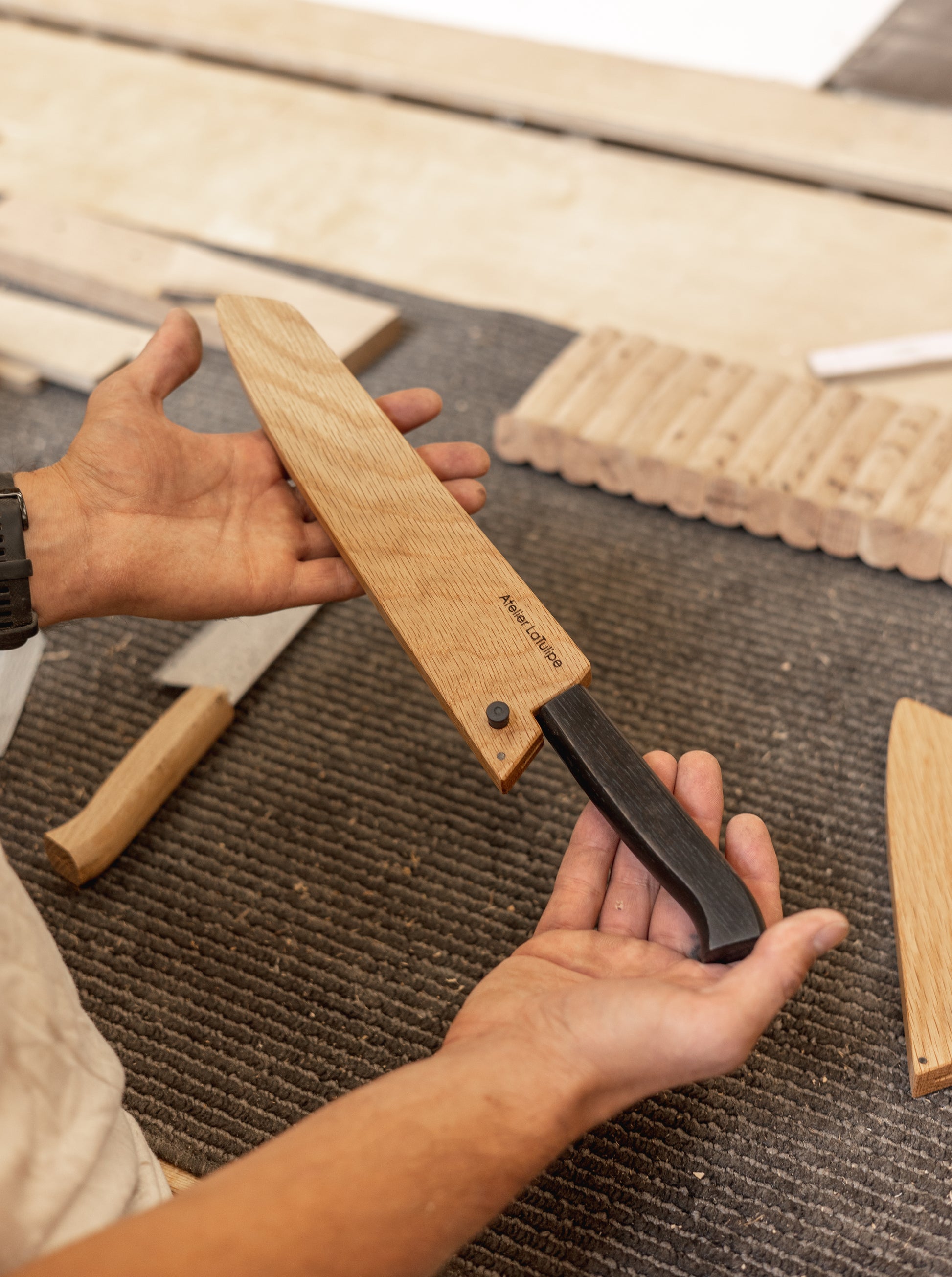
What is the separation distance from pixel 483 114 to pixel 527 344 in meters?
0.91

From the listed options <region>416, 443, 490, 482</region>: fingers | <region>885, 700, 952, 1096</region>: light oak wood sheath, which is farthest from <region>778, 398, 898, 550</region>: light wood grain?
<region>416, 443, 490, 482</region>: fingers

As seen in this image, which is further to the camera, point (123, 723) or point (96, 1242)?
point (123, 723)

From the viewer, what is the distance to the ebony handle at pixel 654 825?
0.71 metres

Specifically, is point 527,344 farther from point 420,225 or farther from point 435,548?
point 435,548

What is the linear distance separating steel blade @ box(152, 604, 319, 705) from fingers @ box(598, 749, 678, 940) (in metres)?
0.53

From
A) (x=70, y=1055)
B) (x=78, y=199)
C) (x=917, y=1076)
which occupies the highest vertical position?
(x=78, y=199)

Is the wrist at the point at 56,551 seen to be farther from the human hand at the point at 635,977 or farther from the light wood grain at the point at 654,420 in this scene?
the light wood grain at the point at 654,420

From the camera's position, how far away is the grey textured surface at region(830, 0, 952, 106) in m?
2.18

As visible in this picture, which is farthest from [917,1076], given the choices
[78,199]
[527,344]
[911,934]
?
[78,199]

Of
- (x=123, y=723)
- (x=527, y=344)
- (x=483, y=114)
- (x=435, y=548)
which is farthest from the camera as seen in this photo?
(x=483, y=114)

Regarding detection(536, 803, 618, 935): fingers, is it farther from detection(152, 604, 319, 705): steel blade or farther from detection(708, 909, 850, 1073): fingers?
detection(152, 604, 319, 705): steel blade

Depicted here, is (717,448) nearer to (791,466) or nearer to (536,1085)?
(791,466)

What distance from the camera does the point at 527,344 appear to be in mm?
1645

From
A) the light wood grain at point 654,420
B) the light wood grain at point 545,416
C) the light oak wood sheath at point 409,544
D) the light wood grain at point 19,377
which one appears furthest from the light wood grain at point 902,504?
the light wood grain at point 19,377
